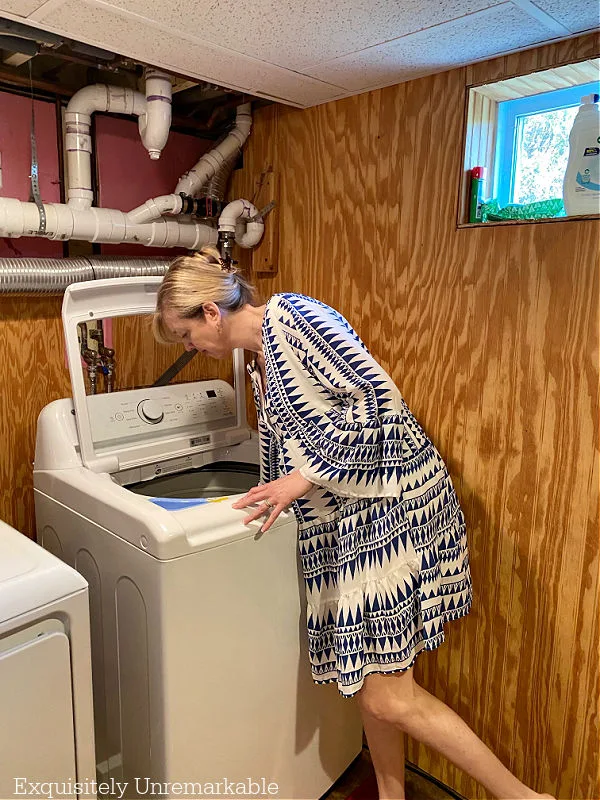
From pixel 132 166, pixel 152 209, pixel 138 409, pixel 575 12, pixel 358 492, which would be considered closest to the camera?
pixel 575 12

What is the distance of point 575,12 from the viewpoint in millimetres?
1340

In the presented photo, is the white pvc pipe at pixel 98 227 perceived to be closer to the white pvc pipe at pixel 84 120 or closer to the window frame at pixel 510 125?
the white pvc pipe at pixel 84 120

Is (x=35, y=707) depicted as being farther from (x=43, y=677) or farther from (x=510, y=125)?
(x=510, y=125)

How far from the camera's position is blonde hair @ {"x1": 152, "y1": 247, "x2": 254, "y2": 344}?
5.11 feet

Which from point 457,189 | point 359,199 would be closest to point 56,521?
point 359,199

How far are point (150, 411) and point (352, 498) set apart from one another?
71cm

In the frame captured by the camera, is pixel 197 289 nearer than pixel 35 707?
No

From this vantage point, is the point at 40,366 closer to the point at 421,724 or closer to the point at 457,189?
the point at 457,189

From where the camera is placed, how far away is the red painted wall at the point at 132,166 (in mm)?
2051

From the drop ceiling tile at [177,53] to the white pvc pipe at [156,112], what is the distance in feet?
0.52

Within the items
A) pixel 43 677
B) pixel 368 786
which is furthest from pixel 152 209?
pixel 368 786

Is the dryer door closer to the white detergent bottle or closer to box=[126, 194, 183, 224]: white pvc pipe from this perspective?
box=[126, 194, 183, 224]: white pvc pipe

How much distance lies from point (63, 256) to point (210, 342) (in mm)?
733

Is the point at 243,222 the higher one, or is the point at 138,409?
the point at 243,222
